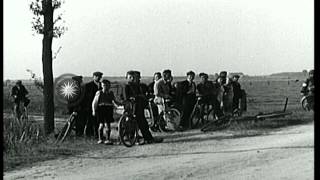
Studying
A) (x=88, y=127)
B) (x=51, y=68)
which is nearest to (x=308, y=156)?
(x=88, y=127)

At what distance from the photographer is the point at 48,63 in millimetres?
12453

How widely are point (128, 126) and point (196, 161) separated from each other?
2.49 meters

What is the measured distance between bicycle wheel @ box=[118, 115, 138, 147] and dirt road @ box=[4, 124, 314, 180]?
267 millimetres

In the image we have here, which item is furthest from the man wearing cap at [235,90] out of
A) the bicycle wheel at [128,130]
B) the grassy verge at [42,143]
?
the bicycle wheel at [128,130]

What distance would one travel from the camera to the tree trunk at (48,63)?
12055 mm

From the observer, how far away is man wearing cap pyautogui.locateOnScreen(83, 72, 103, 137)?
11.1 meters

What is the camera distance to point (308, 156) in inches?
312

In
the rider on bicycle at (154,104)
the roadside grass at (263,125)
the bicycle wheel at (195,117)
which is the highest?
the rider on bicycle at (154,104)

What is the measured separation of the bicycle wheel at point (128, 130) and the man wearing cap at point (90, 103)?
128 cm

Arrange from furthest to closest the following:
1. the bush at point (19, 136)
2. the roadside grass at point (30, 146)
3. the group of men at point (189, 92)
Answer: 1. the group of men at point (189, 92)
2. the bush at point (19, 136)
3. the roadside grass at point (30, 146)

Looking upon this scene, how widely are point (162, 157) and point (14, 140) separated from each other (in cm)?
340

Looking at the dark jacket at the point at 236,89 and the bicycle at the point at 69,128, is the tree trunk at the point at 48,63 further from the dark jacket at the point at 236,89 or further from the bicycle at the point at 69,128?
the dark jacket at the point at 236,89
